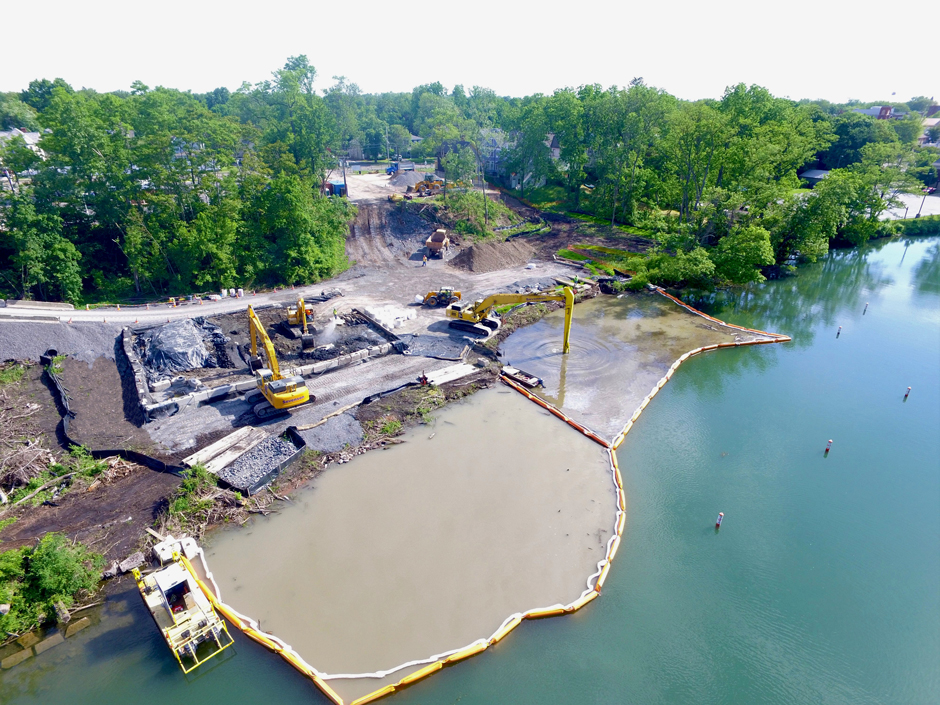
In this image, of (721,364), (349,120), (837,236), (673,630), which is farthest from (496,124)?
(673,630)

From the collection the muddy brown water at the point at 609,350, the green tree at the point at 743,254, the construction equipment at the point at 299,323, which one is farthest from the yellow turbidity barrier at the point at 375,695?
the green tree at the point at 743,254

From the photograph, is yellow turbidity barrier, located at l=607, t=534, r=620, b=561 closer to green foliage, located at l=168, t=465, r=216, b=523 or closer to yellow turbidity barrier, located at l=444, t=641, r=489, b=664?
yellow turbidity barrier, located at l=444, t=641, r=489, b=664

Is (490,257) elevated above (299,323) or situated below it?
above

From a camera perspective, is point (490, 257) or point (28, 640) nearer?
point (28, 640)

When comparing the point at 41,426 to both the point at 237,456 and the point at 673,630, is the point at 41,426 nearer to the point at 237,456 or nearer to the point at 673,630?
the point at 237,456

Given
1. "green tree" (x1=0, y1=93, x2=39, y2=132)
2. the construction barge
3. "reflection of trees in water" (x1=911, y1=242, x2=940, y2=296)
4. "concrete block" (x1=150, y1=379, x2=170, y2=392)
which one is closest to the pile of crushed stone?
"concrete block" (x1=150, y1=379, x2=170, y2=392)

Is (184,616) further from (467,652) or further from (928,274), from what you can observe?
(928,274)

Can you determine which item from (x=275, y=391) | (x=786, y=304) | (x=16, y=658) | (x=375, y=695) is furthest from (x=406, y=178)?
(x=375, y=695)
